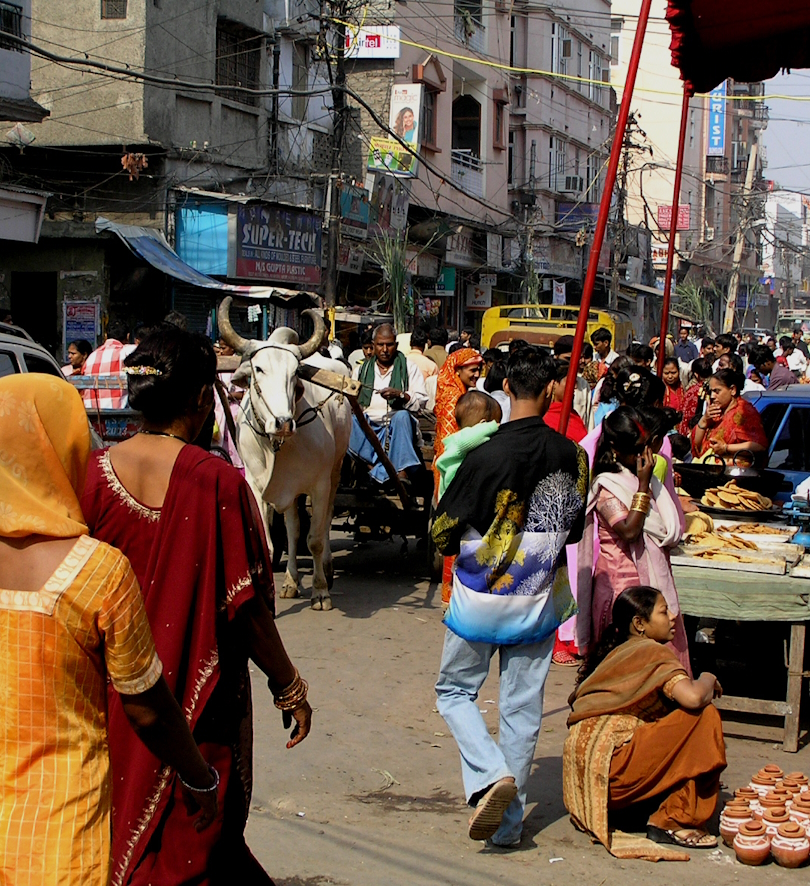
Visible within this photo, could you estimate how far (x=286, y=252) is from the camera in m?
20.3

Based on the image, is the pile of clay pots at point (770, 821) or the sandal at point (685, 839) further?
the sandal at point (685, 839)

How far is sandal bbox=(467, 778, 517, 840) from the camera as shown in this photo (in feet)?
13.9

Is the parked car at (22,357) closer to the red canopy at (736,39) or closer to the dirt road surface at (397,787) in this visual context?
the dirt road surface at (397,787)

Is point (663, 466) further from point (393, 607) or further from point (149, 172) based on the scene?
point (149, 172)

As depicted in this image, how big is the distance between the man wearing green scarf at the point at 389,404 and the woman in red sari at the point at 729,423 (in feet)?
7.59

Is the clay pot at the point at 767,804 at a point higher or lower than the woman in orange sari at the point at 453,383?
lower

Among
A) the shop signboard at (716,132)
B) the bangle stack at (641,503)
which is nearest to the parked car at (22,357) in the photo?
the bangle stack at (641,503)

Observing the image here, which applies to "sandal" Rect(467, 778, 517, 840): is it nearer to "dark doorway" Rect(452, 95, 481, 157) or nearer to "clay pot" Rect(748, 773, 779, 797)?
"clay pot" Rect(748, 773, 779, 797)

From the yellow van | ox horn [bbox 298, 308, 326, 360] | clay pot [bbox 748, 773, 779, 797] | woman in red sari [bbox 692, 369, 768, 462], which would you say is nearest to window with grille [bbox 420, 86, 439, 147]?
the yellow van

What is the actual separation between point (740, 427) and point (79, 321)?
12.4m

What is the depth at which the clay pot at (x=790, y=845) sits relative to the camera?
14.5 ft

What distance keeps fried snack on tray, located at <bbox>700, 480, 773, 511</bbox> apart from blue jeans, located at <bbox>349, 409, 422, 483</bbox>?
2948mm

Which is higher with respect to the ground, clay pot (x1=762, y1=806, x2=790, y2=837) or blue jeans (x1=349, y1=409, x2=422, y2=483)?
blue jeans (x1=349, y1=409, x2=422, y2=483)

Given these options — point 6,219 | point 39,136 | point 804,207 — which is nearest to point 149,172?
point 39,136
